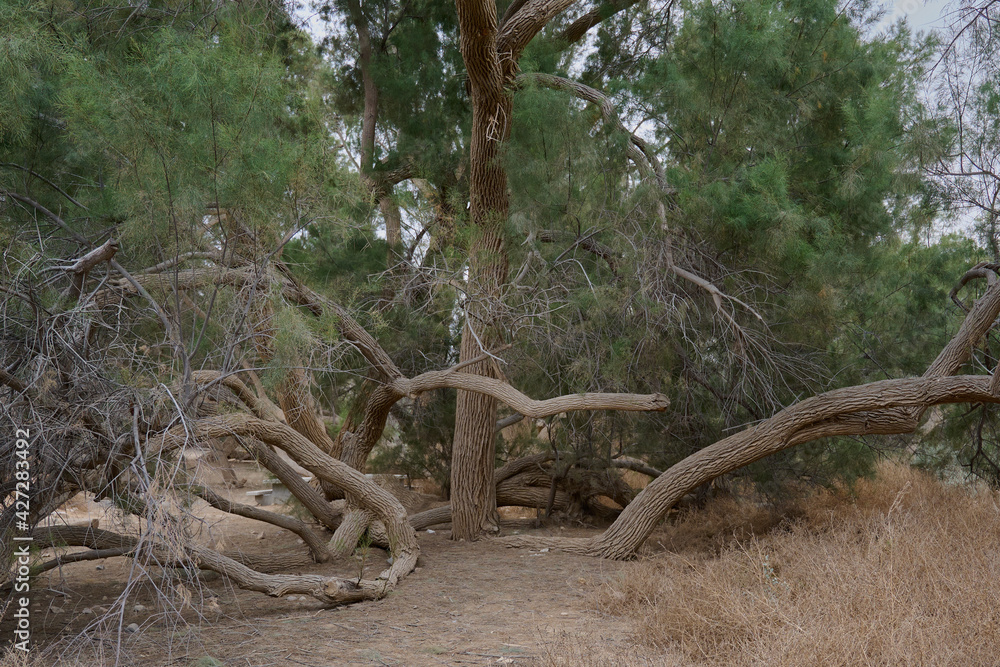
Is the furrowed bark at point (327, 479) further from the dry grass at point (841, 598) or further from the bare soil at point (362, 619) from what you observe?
the dry grass at point (841, 598)

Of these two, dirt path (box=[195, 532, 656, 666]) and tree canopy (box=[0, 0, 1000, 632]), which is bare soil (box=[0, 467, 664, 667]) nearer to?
dirt path (box=[195, 532, 656, 666])

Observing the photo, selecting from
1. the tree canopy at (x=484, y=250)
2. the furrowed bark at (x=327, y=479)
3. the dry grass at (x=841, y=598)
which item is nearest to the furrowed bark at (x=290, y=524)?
the tree canopy at (x=484, y=250)

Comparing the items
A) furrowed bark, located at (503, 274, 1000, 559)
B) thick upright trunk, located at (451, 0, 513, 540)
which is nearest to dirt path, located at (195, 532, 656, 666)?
furrowed bark, located at (503, 274, 1000, 559)

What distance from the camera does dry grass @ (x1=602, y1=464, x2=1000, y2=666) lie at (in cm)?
364

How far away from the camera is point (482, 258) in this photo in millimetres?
7438

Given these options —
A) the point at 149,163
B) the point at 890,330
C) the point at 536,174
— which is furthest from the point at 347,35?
the point at 890,330

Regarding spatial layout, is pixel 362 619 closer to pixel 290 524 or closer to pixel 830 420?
pixel 290 524

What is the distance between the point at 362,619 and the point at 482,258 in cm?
346

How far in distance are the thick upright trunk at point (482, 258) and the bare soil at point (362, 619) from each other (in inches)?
35.9

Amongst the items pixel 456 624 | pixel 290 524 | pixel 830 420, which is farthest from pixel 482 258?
pixel 830 420

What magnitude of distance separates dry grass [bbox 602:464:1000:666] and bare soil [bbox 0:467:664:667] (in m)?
0.31

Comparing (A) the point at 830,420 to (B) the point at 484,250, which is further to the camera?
(B) the point at 484,250

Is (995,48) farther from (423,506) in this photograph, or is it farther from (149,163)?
(423,506)

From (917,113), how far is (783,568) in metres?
4.20
